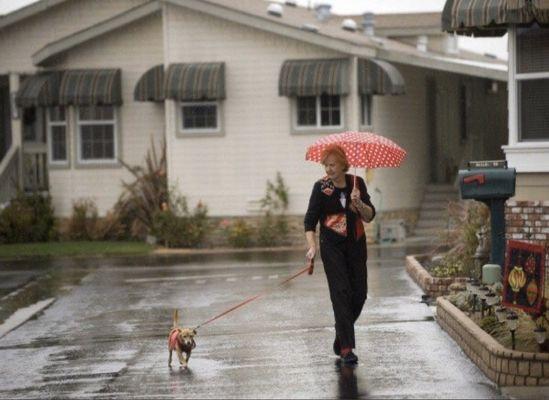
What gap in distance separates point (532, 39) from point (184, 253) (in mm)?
Result: 10301

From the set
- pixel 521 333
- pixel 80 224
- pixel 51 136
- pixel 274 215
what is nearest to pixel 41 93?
pixel 51 136

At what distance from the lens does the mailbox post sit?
13.7 m

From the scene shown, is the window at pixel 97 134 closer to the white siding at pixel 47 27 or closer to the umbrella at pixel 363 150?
the white siding at pixel 47 27

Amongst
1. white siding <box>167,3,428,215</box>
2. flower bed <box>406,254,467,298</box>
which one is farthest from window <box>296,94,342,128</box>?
flower bed <box>406,254,467,298</box>

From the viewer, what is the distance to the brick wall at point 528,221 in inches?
616

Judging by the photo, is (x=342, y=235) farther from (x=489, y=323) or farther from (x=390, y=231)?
(x=390, y=231)

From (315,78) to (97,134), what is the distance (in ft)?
17.4

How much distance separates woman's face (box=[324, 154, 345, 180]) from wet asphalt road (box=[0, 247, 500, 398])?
163cm

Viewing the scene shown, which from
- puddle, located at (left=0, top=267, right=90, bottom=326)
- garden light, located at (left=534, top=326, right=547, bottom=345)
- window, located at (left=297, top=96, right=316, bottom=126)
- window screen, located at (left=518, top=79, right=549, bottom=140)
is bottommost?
puddle, located at (left=0, top=267, right=90, bottom=326)

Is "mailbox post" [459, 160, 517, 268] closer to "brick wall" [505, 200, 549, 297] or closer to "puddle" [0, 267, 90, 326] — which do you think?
"brick wall" [505, 200, 549, 297]

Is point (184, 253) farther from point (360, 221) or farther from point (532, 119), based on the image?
point (360, 221)

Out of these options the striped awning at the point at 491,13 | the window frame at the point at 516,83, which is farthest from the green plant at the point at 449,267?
the striped awning at the point at 491,13

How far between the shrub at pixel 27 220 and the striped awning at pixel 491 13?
1288 cm

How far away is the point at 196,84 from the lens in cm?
2575
